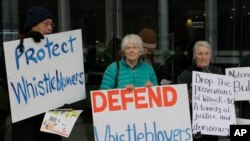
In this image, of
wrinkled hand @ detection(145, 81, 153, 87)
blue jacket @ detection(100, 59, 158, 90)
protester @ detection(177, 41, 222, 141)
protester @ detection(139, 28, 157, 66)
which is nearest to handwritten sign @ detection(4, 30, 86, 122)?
blue jacket @ detection(100, 59, 158, 90)

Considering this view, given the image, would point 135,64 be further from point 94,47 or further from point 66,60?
point 94,47

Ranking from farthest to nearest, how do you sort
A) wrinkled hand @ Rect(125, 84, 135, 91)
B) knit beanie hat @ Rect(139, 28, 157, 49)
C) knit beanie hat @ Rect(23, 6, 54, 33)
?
knit beanie hat @ Rect(139, 28, 157, 49) → wrinkled hand @ Rect(125, 84, 135, 91) → knit beanie hat @ Rect(23, 6, 54, 33)

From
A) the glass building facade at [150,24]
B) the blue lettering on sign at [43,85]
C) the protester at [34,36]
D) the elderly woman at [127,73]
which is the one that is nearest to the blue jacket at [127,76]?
the elderly woman at [127,73]

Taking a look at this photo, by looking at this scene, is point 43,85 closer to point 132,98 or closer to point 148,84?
point 132,98

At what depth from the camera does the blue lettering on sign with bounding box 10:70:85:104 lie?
4207 millimetres

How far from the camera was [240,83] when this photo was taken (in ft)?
16.8

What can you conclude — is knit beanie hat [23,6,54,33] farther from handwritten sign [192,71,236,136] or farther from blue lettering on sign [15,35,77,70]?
handwritten sign [192,71,236,136]

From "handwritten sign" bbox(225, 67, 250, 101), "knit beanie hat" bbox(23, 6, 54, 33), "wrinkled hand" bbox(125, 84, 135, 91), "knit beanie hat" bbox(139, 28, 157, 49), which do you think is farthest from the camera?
"knit beanie hat" bbox(139, 28, 157, 49)

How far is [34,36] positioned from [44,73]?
320mm

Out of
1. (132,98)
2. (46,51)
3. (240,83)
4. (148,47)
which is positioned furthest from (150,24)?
(46,51)

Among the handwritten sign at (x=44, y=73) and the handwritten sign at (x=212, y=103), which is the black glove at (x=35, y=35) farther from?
the handwritten sign at (x=212, y=103)

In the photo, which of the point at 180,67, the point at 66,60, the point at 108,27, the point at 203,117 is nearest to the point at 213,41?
the point at 180,67

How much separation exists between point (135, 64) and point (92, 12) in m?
2.28

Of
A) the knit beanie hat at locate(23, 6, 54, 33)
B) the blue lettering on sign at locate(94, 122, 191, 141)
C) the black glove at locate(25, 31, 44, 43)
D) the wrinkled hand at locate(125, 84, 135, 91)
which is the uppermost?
the knit beanie hat at locate(23, 6, 54, 33)
